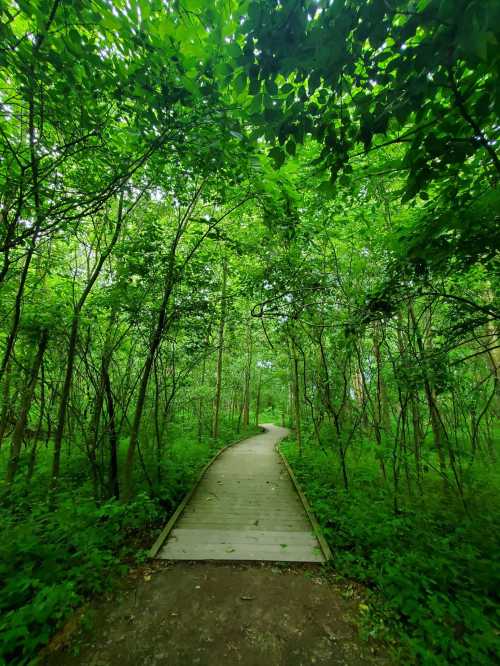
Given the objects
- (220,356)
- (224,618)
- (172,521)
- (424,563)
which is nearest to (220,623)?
(224,618)

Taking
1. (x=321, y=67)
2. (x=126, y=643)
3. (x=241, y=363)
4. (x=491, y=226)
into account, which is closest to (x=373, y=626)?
(x=126, y=643)

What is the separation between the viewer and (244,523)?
14.8 feet

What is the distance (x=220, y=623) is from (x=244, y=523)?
79.9 inches

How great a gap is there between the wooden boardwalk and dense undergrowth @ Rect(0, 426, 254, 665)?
0.56m

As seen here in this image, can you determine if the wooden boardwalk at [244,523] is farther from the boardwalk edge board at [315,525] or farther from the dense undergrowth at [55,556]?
the dense undergrowth at [55,556]

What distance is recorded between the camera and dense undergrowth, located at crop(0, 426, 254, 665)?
2180 millimetres

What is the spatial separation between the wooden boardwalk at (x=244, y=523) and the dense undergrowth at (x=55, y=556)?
0.56 meters

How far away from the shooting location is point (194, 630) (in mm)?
2455

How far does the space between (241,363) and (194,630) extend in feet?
47.3

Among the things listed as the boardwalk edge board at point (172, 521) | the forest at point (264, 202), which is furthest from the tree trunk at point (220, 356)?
the boardwalk edge board at point (172, 521)

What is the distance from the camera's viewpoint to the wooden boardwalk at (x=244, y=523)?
3594mm

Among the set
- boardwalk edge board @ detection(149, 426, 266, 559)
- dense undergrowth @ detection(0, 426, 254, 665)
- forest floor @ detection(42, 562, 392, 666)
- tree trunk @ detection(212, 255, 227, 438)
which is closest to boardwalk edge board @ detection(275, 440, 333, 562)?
forest floor @ detection(42, 562, 392, 666)

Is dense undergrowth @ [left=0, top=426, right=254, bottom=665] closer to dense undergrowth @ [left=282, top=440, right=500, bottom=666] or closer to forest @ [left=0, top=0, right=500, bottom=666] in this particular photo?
forest @ [left=0, top=0, right=500, bottom=666]

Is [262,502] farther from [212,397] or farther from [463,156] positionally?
[212,397]
